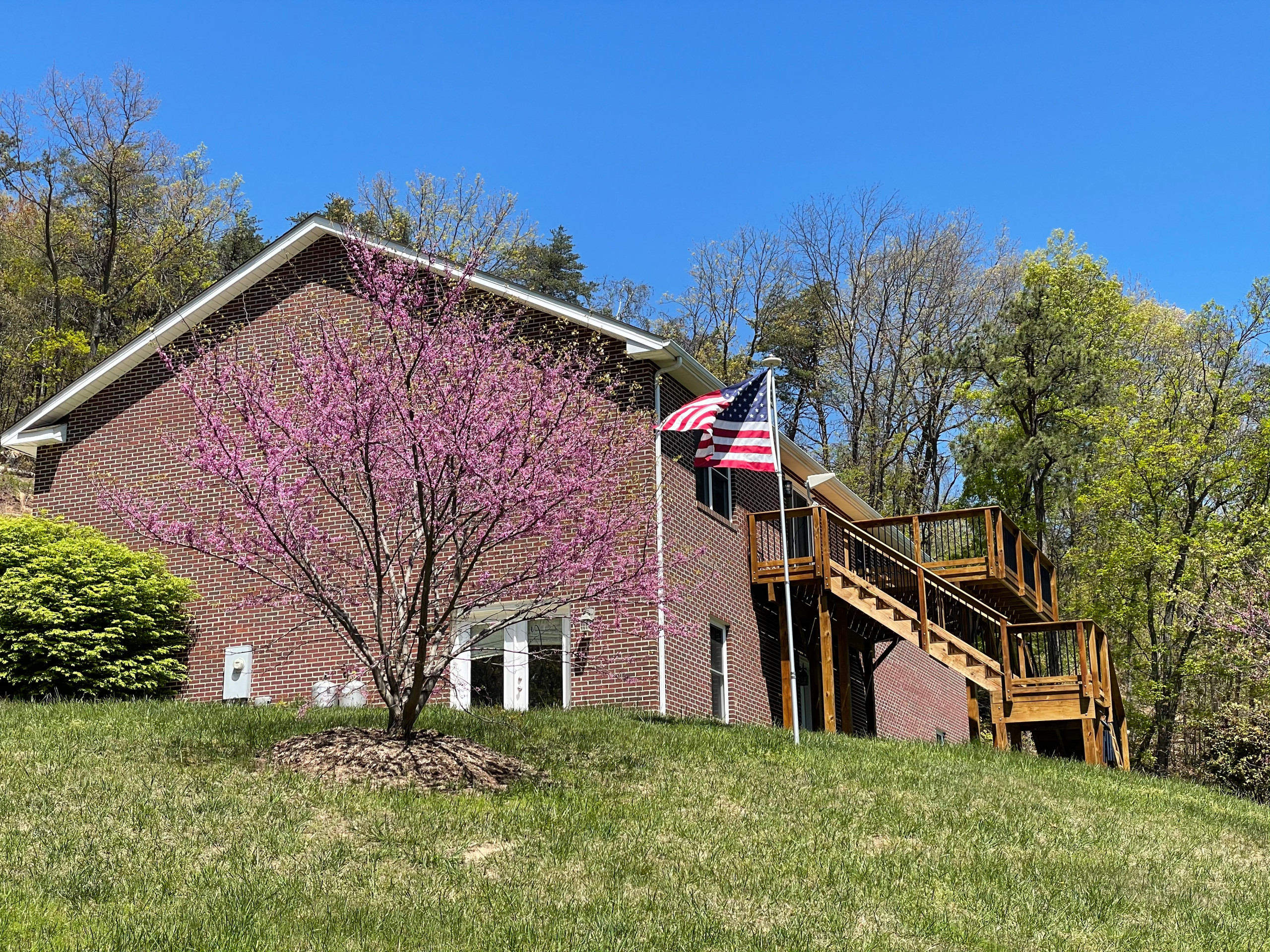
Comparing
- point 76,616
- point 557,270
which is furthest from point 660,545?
point 557,270

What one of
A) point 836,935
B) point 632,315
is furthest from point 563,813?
point 632,315

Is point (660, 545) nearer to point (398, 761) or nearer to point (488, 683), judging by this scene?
point (488, 683)

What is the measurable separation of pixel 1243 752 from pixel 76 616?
2570cm

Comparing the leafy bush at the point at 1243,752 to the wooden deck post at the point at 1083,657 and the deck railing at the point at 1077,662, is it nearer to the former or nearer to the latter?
the deck railing at the point at 1077,662

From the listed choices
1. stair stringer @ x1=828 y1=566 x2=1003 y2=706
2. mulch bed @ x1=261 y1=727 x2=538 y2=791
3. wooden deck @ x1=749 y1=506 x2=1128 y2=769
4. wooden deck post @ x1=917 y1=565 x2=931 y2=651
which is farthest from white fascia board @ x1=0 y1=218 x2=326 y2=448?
wooden deck post @ x1=917 y1=565 x2=931 y2=651

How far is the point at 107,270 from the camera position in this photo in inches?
1529

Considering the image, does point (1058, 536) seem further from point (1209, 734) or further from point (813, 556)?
point (813, 556)

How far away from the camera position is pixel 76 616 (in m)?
17.5

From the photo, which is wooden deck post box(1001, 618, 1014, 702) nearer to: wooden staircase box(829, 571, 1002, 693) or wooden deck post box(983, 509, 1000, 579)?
wooden staircase box(829, 571, 1002, 693)

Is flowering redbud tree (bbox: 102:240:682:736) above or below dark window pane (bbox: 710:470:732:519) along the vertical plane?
below

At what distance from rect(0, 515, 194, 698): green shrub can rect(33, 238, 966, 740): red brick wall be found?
1.18 meters

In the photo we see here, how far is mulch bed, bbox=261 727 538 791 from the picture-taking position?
11828 millimetres

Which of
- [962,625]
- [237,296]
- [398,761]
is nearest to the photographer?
[398,761]

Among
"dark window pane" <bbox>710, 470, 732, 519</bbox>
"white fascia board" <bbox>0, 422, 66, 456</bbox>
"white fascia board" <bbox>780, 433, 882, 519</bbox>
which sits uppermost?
"white fascia board" <bbox>0, 422, 66, 456</bbox>
